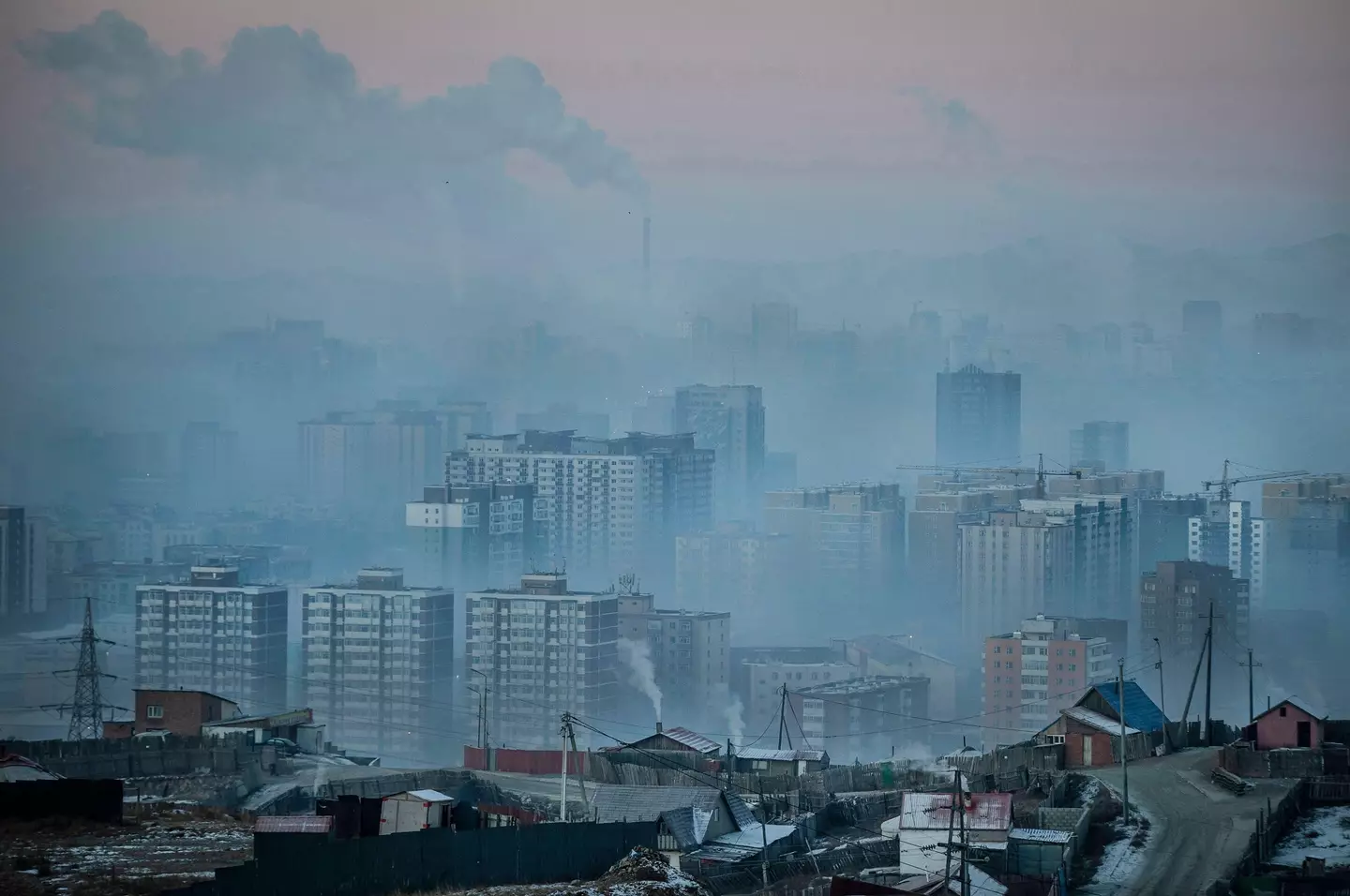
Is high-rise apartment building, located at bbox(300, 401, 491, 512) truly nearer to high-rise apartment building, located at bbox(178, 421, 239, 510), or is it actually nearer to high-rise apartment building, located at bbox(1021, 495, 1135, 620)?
high-rise apartment building, located at bbox(178, 421, 239, 510)

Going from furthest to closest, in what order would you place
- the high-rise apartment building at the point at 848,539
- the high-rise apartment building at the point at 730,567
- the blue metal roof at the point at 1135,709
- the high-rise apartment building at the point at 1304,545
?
the high-rise apartment building at the point at 730,567
the high-rise apartment building at the point at 848,539
the high-rise apartment building at the point at 1304,545
the blue metal roof at the point at 1135,709

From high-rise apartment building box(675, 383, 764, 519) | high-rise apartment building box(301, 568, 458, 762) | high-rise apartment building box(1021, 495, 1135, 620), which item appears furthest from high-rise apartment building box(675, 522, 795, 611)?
high-rise apartment building box(301, 568, 458, 762)

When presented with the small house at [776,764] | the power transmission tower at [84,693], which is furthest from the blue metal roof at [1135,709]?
the power transmission tower at [84,693]

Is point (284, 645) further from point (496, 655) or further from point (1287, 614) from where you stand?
point (1287, 614)

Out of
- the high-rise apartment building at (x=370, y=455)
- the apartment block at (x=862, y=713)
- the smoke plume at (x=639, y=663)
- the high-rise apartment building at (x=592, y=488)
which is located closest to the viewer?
the apartment block at (x=862, y=713)

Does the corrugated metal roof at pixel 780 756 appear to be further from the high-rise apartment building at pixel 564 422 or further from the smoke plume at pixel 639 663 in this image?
the high-rise apartment building at pixel 564 422

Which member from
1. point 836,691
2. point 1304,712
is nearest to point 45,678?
point 836,691

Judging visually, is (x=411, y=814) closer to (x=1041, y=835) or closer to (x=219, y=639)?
(x=1041, y=835)
